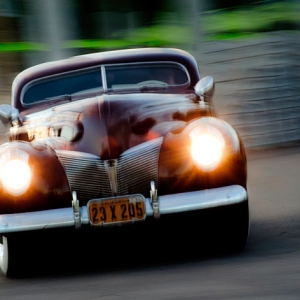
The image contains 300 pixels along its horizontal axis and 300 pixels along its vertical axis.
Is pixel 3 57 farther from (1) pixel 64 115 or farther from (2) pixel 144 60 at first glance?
(1) pixel 64 115

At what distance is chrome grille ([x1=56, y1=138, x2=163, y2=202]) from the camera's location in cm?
497

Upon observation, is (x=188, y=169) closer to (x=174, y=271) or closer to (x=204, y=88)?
(x=174, y=271)

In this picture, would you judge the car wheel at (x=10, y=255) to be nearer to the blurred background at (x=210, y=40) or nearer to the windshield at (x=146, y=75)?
the windshield at (x=146, y=75)

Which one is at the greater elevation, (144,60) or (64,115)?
(144,60)

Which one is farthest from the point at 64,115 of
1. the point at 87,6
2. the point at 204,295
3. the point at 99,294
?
the point at 87,6

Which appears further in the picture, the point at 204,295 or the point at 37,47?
the point at 37,47

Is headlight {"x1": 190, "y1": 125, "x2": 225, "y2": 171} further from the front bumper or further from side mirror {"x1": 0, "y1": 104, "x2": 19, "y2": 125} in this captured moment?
side mirror {"x1": 0, "y1": 104, "x2": 19, "y2": 125}

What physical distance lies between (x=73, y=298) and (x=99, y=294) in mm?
134

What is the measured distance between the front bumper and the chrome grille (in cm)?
14

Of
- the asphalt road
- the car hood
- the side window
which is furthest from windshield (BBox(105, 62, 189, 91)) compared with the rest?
the asphalt road

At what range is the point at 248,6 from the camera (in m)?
11.3

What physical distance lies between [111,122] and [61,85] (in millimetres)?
1440

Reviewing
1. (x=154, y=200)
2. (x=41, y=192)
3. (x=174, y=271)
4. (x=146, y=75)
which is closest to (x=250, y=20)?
(x=146, y=75)

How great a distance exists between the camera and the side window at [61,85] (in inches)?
256
